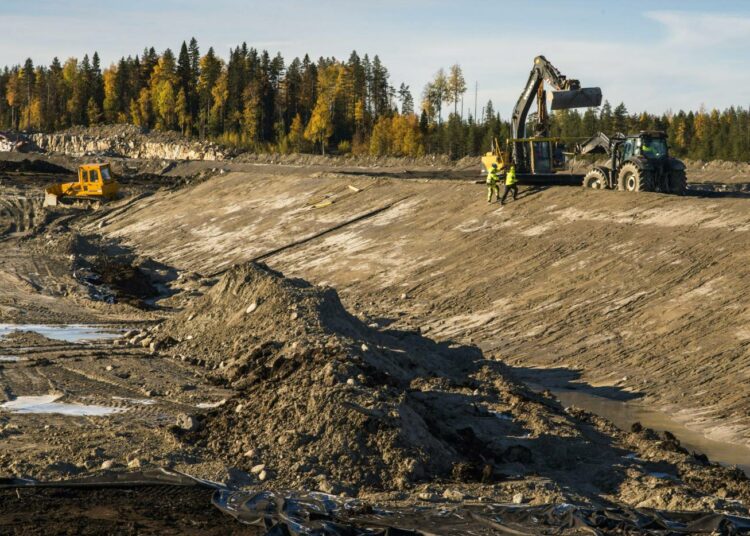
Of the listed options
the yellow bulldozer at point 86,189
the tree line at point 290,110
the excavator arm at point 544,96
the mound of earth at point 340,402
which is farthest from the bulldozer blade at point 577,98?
the tree line at point 290,110

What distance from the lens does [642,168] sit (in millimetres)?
29875

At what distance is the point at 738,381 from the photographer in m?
18.0

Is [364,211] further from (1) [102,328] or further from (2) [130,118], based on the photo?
(2) [130,118]

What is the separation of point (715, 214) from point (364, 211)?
535 inches

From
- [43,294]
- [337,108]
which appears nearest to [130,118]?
[337,108]

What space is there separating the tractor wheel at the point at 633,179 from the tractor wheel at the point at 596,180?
107 cm

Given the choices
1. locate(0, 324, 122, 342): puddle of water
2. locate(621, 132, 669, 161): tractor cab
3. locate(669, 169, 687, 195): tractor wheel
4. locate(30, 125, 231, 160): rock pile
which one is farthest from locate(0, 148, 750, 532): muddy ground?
locate(30, 125, 231, 160): rock pile

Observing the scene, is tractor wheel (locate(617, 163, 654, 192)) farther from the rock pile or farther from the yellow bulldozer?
the rock pile

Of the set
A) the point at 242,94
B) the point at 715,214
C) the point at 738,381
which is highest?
the point at 242,94

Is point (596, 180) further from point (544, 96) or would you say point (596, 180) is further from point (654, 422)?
point (654, 422)

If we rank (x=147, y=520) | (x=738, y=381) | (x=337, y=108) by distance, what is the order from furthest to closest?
(x=337, y=108), (x=738, y=381), (x=147, y=520)

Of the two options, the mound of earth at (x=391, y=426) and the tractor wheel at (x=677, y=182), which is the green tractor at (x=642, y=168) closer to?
the tractor wheel at (x=677, y=182)

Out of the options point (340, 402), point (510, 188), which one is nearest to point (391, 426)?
point (340, 402)

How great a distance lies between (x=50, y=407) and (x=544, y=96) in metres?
21.3
